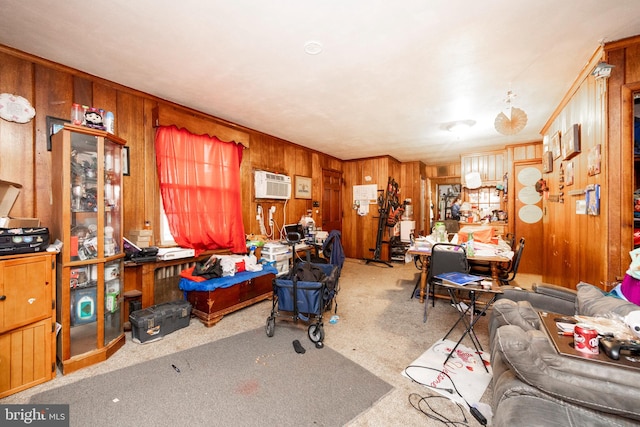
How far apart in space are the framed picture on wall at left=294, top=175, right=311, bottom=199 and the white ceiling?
1.96 metres

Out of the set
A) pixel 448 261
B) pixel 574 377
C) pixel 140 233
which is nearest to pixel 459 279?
pixel 448 261

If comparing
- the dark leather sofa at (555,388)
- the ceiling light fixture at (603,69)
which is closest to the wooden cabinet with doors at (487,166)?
the ceiling light fixture at (603,69)

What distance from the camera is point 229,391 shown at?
1900 millimetres

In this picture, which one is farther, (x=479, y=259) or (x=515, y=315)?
(x=479, y=259)

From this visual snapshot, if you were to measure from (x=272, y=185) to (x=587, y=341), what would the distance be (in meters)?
4.20

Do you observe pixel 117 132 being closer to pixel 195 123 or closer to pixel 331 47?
pixel 195 123

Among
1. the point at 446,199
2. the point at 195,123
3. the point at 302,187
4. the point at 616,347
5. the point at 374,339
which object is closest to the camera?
the point at 616,347

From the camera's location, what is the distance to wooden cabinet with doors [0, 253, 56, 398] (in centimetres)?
183

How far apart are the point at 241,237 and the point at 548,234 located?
4.94 metres

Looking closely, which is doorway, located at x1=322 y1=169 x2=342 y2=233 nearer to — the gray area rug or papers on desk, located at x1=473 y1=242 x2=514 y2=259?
papers on desk, located at x1=473 y1=242 x2=514 y2=259

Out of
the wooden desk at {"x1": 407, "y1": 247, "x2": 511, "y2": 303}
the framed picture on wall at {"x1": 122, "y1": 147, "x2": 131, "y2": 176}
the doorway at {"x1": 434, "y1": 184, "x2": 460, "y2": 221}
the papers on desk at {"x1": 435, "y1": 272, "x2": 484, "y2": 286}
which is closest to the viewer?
the papers on desk at {"x1": 435, "y1": 272, "x2": 484, "y2": 286}

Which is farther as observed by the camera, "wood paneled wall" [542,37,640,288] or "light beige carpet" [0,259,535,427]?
"wood paneled wall" [542,37,640,288]

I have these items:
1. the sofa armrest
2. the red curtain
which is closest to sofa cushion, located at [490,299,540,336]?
the sofa armrest

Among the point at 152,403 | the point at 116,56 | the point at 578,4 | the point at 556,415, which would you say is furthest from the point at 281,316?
the point at 578,4
